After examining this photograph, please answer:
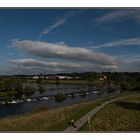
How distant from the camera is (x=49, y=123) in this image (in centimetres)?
952

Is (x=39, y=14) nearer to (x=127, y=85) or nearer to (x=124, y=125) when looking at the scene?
(x=124, y=125)

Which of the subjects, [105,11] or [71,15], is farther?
[71,15]

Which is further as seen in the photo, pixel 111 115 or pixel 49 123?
pixel 111 115

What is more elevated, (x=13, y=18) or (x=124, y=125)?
(x=13, y=18)

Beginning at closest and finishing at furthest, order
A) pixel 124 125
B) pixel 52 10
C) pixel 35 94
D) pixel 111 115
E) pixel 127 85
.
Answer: pixel 52 10
pixel 124 125
pixel 111 115
pixel 127 85
pixel 35 94
